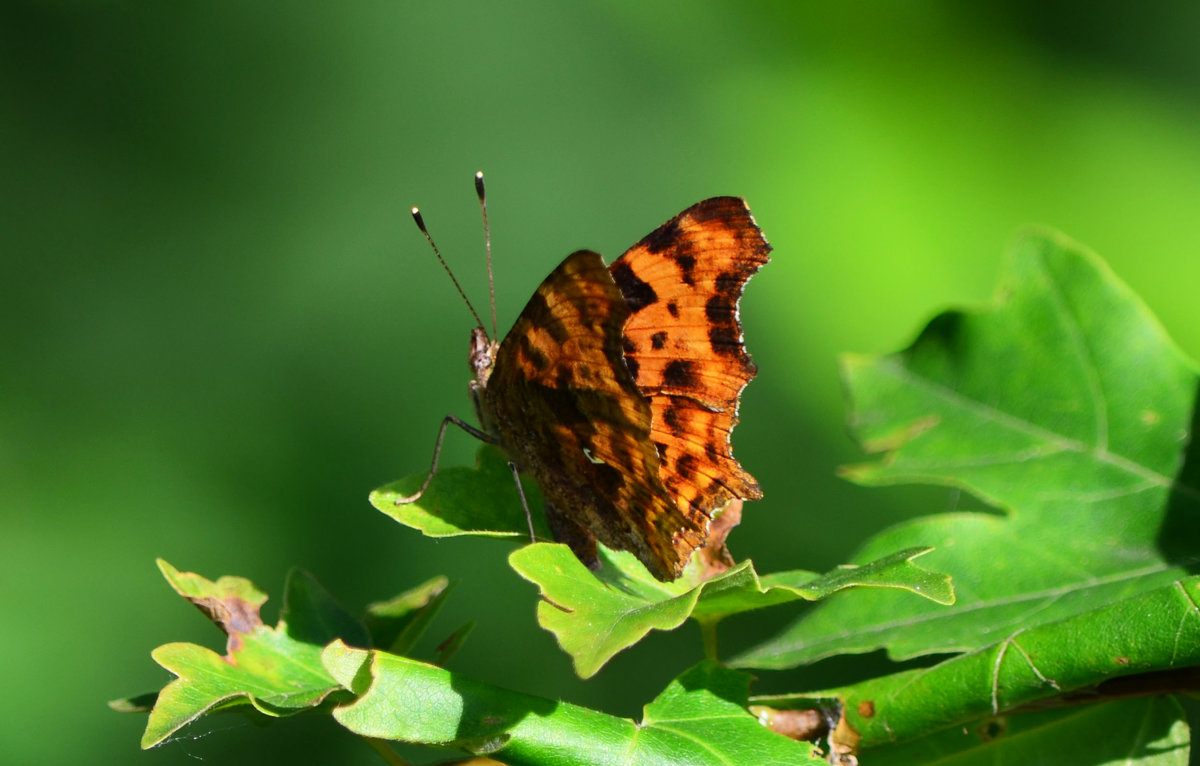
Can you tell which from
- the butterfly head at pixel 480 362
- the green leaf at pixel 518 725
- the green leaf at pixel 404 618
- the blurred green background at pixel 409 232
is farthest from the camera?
the blurred green background at pixel 409 232

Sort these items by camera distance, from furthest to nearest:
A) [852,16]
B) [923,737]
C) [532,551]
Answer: [852,16]
[923,737]
[532,551]

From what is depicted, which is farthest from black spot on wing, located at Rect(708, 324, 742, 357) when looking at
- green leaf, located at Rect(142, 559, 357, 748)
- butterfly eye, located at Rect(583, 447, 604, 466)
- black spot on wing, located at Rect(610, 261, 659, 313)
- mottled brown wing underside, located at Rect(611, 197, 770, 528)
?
green leaf, located at Rect(142, 559, 357, 748)

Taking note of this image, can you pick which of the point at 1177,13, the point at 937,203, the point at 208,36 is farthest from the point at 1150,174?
the point at 208,36

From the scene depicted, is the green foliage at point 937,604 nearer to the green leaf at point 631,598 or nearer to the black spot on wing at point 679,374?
the green leaf at point 631,598

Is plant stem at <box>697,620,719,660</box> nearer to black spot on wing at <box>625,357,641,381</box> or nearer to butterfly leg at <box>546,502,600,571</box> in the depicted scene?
butterfly leg at <box>546,502,600,571</box>

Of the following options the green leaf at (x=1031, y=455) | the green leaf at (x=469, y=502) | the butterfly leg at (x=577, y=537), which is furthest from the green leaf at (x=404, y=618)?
the green leaf at (x=1031, y=455)

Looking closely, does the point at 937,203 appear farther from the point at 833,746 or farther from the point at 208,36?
the point at 208,36
